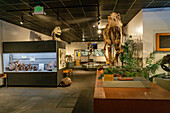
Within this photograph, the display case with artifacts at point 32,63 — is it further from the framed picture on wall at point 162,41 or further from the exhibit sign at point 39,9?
the framed picture on wall at point 162,41

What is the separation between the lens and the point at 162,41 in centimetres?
424

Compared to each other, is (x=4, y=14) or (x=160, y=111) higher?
(x=4, y=14)

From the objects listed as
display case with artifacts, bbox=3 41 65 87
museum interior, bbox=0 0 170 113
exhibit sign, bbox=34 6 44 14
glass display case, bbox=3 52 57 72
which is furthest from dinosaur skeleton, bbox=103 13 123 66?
glass display case, bbox=3 52 57 72

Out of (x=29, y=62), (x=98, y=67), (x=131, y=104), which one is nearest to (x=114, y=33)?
(x=131, y=104)

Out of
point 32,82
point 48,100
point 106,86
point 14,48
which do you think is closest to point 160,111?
point 106,86

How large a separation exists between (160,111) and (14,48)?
19.7ft

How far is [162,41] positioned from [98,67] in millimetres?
2724

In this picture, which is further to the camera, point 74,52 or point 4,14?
point 74,52

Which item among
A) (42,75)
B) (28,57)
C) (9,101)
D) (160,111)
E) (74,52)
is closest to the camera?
(160,111)

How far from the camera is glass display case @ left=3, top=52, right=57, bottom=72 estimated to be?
523 centimetres

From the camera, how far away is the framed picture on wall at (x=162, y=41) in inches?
165

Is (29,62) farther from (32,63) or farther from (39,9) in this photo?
(39,9)

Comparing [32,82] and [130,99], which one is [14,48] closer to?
[32,82]

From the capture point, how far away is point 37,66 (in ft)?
18.0
